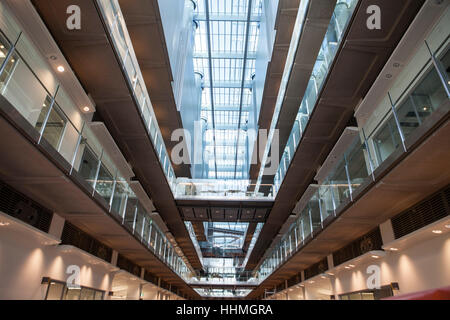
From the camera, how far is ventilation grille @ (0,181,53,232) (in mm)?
6605

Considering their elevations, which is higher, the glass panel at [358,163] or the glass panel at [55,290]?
the glass panel at [358,163]

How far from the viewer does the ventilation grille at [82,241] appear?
938 centimetres

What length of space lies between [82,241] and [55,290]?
6.37 ft

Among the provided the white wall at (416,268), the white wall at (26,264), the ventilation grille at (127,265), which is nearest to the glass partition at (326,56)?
the white wall at (416,268)

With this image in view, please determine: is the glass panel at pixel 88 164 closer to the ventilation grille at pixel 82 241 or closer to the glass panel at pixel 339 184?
the ventilation grille at pixel 82 241

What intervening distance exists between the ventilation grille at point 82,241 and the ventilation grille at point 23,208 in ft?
3.71

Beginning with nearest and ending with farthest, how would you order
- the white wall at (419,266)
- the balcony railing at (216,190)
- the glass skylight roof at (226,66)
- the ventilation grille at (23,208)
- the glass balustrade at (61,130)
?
the glass balustrade at (61,130) < the white wall at (419,266) < the ventilation grille at (23,208) < the balcony railing at (216,190) < the glass skylight roof at (226,66)

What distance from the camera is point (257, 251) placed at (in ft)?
96.6

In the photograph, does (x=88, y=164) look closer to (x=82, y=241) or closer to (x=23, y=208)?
(x=23, y=208)

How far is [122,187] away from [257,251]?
21.6 meters

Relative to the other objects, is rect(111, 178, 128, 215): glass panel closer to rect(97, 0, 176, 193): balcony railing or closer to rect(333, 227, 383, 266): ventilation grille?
rect(97, 0, 176, 193): balcony railing

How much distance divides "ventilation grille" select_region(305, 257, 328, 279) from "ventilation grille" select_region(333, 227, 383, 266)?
132cm
